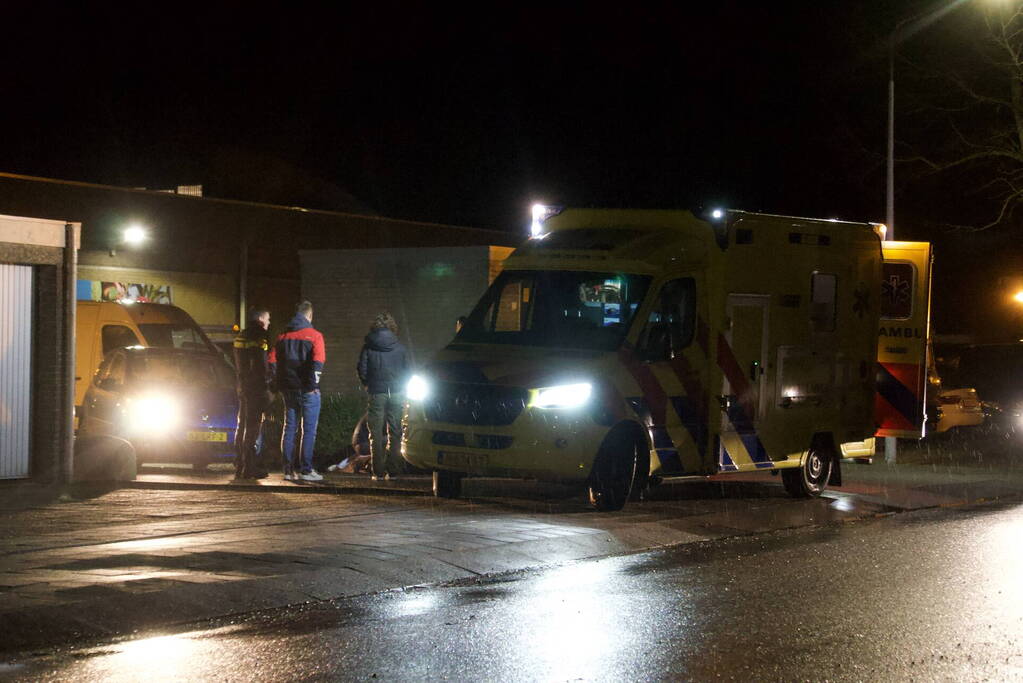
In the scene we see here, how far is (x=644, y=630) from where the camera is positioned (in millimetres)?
7871

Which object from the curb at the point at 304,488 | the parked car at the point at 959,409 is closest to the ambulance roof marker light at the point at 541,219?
the curb at the point at 304,488

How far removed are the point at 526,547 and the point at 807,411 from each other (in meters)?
5.08

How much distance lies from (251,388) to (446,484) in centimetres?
295

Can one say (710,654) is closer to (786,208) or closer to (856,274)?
(856,274)

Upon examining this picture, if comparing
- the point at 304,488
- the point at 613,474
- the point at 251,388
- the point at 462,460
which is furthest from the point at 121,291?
the point at 613,474

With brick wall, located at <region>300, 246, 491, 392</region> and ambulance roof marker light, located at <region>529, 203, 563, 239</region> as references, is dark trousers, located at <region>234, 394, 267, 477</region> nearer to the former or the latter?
ambulance roof marker light, located at <region>529, 203, 563, 239</region>

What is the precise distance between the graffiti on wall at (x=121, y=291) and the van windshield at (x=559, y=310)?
18.7 metres

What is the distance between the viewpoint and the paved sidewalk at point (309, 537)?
27.6 feet

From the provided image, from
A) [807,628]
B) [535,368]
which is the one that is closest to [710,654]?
[807,628]

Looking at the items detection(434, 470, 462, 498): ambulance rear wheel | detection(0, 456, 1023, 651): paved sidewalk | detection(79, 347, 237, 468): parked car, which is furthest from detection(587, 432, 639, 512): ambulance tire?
detection(79, 347, 237, 468): parked car

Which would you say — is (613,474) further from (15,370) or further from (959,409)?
(959,409)

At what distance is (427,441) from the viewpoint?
13.1 metres

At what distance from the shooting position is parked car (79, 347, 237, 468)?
1708 cm

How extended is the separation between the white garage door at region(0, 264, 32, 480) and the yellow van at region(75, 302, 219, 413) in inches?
303
